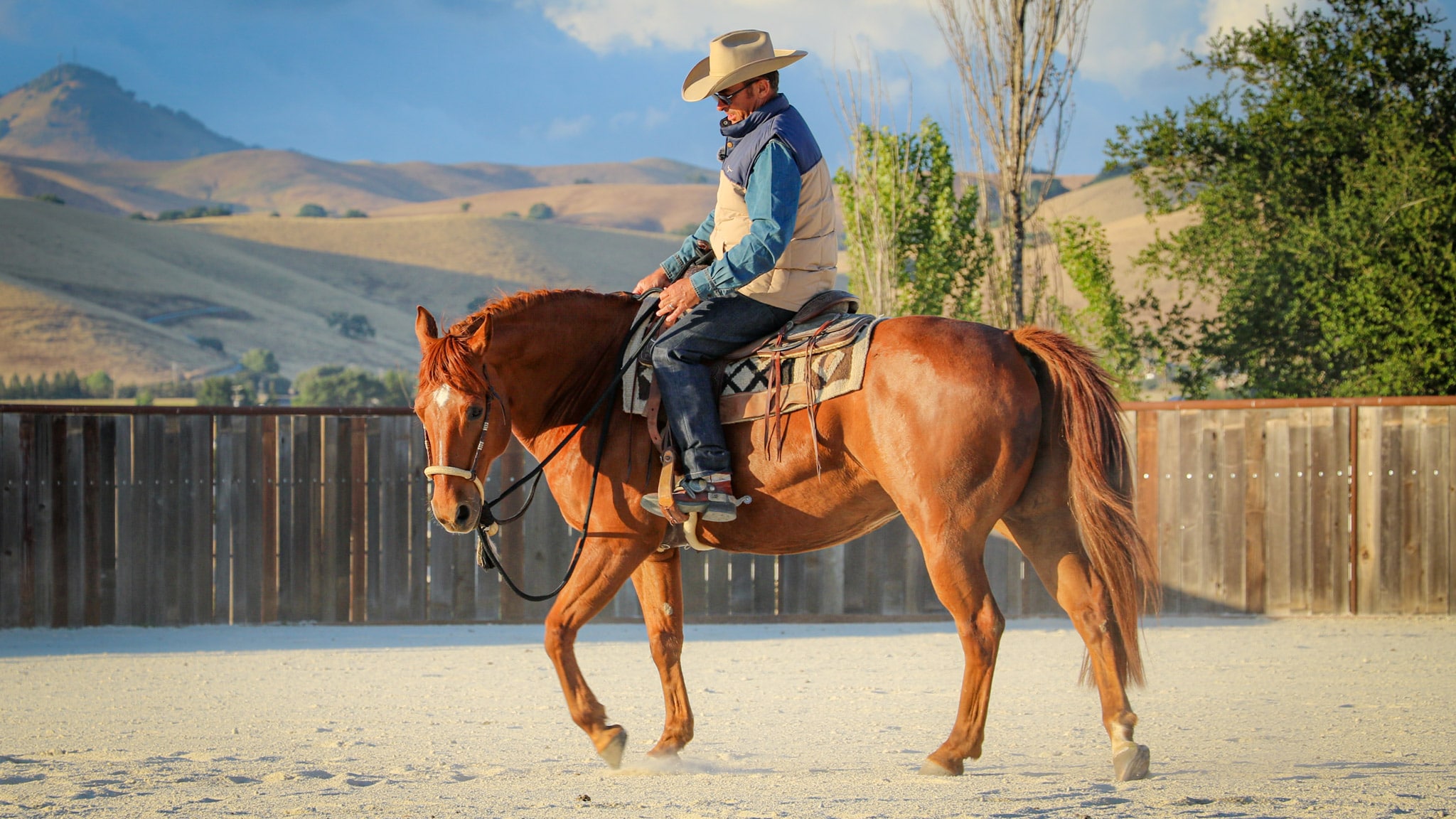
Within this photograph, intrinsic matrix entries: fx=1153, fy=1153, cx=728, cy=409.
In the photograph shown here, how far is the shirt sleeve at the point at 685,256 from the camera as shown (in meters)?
5.43

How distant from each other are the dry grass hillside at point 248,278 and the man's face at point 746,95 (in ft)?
105

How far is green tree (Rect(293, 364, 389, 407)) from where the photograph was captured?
39.5 meters

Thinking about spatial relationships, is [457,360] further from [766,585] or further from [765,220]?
[766,585]

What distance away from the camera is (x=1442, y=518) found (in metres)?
9.77

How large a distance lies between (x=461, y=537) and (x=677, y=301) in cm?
562

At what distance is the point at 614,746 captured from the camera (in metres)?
4.97

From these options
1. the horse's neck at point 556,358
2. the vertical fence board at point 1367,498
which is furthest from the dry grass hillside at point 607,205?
the horse's neck at point 556,358

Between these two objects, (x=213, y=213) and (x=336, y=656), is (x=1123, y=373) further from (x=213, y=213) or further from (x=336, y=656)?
(x=213, y=213)

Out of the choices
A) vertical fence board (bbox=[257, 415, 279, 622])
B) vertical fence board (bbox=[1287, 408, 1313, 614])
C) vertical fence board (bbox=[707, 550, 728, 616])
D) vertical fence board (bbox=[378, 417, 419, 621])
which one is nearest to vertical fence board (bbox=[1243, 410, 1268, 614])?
vertical fence board (bbox=[1287, 408, 1313, 614])

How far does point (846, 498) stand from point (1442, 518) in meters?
7.41

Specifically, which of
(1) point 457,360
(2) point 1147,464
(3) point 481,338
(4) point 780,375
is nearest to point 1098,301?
(2) point 1147,464

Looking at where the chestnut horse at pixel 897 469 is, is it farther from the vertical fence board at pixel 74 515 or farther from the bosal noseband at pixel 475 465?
the vertical fence board at pixel 74 515

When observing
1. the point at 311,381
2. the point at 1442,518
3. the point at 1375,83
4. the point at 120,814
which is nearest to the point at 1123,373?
the point at 1375,83

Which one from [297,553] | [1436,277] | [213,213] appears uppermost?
[213,213]
